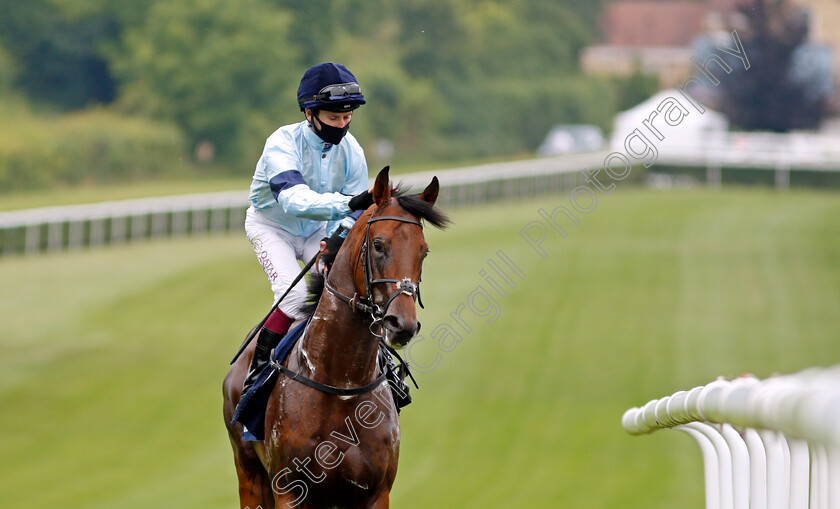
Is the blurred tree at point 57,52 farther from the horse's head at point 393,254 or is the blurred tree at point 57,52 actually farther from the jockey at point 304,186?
the horse's head at point 393,254

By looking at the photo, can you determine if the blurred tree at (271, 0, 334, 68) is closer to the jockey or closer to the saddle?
the jockey

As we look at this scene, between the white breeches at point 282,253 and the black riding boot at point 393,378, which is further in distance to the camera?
the white breeches at point 282,253

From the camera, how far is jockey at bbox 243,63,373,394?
161 inches

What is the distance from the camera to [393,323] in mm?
3381

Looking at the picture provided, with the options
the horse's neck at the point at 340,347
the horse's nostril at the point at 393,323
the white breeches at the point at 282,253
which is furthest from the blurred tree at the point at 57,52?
the horse's nostril at the point at 393,323

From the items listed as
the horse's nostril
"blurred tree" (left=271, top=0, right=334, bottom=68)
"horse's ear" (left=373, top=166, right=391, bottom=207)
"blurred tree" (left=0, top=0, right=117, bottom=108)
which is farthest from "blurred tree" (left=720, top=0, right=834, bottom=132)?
the horse's nostril

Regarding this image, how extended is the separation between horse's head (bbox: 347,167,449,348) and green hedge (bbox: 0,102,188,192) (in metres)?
28.1

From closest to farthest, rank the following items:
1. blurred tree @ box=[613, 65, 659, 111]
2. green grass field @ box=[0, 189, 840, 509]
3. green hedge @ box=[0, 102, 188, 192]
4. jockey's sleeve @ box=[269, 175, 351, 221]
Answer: jockey's sleeve @ box=[269, 175, 351, 221] → green grass field @ box=[0, 189, 840, 509] → green hedge @ box=[0, 102, 188, 192] → blurred tree @ box=[613, 65, 659, 111]

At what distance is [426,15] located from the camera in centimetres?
5238

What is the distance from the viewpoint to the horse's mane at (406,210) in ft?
12.0

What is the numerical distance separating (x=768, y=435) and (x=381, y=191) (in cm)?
164

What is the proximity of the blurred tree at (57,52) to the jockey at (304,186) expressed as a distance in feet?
114

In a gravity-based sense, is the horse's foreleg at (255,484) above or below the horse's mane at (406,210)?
below

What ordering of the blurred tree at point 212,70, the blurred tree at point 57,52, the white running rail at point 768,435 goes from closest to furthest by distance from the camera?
the white running rail at point 768,435 → the blurred tree at point 57,52 → the blurred tree at point 212,70
